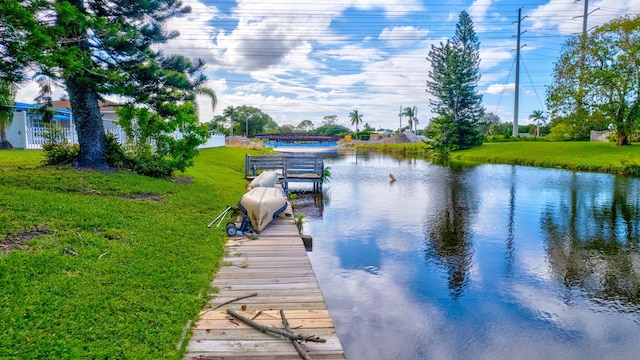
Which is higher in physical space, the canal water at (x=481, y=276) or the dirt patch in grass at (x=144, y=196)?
the dirt patch in grass at (x=144, y=196)

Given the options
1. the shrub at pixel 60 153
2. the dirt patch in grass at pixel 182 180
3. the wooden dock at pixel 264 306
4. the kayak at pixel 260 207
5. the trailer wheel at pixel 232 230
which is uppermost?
the shrub at pixel 60 153

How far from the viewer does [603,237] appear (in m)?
9.24

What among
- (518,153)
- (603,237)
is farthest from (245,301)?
(518,153)

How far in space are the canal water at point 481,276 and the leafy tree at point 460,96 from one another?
29.8 m

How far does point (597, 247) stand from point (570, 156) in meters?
23.1

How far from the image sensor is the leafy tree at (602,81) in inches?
1111

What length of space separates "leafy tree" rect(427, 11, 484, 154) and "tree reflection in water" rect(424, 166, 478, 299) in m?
28.7

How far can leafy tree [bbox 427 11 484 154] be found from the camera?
43.2 metres

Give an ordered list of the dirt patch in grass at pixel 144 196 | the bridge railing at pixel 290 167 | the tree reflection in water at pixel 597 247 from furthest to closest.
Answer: the bridge railing at pixel 290 167, the dirt patch in grass at pixel 144 196, the tree reflection in water at pixel 597 247

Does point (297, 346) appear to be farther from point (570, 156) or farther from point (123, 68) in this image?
point (570, 156)

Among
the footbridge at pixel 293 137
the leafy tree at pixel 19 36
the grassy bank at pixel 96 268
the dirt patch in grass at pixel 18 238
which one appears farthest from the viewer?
the footbridge at pixel 293 137

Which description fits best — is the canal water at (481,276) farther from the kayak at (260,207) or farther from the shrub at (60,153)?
the shrub at (60,153)

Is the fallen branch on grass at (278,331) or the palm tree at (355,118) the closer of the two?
the fallen branch on grass at (278,331)

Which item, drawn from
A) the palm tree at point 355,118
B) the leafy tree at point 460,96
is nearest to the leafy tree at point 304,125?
the palm tree at point 355,118
